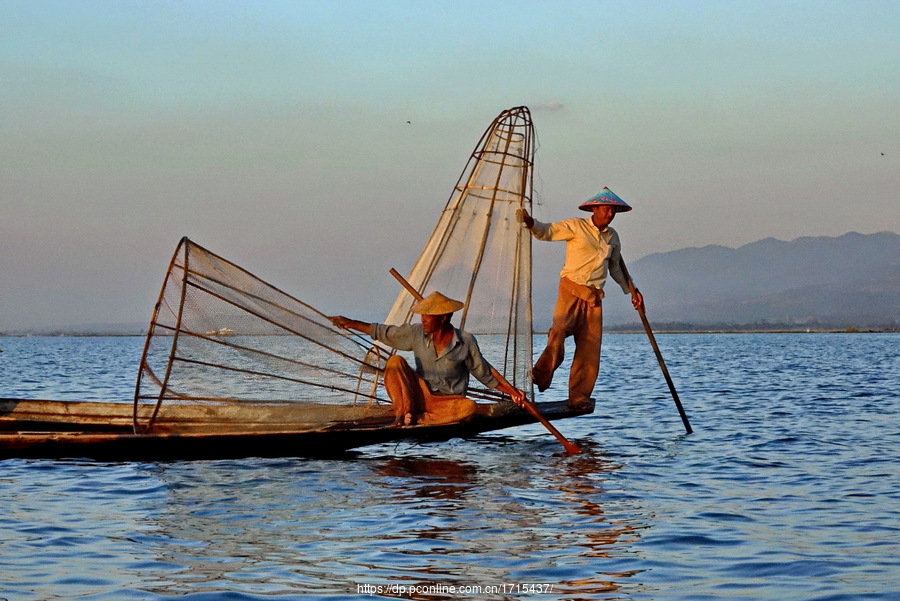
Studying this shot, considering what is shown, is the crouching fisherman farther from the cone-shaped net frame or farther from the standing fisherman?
the standing fisherman

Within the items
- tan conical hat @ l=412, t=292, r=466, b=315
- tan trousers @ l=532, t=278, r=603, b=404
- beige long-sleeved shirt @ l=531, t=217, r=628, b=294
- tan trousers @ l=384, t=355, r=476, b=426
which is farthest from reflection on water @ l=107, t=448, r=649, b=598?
beige long-sleeved shirt @ l=531, t=217, r=628, b=294

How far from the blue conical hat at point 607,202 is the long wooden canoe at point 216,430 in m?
2.13

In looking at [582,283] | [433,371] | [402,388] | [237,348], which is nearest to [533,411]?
[433,371]

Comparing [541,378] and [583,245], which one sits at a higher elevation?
[583,245]

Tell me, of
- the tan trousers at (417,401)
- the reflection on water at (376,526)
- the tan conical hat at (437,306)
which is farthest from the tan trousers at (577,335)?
the tan conical hat at (437,306)

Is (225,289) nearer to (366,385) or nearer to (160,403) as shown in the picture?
(160,403)

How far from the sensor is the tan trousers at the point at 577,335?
37.9 feet

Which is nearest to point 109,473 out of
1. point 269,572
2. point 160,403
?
point 160,403

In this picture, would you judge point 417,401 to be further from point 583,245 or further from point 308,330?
point 583,245

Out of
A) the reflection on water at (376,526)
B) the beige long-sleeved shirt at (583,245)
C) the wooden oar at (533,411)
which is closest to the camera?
the reflection on water at (376,526)

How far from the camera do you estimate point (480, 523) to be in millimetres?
7746

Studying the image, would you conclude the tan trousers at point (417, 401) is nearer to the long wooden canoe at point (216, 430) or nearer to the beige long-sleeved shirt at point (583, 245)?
the long wooden canoe at point (216, 430)

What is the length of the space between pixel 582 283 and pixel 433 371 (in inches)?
85.0

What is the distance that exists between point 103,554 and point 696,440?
7846mm
